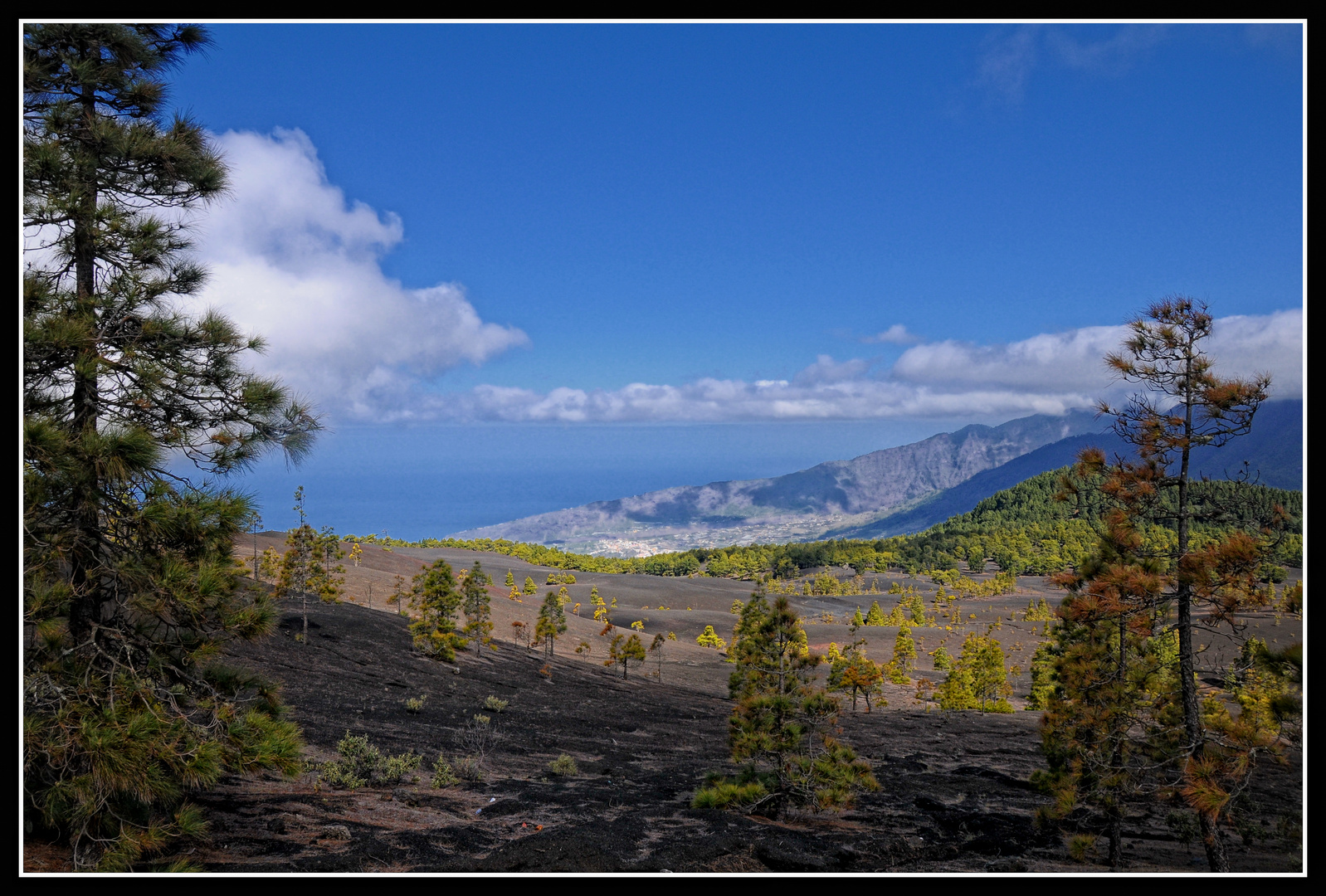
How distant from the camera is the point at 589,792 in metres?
14.2

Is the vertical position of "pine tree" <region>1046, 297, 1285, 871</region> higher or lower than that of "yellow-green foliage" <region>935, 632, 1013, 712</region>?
higher

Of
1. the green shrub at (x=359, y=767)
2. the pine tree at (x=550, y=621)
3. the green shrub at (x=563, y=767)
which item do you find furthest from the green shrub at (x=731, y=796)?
the pine tree at (x=550, y=621)

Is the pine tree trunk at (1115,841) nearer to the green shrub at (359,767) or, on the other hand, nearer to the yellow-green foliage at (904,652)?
the green shrub at (359,767)

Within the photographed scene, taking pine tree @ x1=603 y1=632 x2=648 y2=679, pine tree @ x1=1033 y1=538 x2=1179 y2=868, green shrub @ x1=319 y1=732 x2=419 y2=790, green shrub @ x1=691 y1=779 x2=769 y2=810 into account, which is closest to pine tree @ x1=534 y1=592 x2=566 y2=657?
pine tree @ x1=603 y1=632 x2=648 y2=679

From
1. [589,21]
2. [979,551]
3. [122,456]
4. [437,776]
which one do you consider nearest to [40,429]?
[122,456]

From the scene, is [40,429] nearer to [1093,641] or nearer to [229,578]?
[229,578]

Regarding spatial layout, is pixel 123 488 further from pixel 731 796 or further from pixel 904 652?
pixel 904 652

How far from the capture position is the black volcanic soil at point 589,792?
8648mm

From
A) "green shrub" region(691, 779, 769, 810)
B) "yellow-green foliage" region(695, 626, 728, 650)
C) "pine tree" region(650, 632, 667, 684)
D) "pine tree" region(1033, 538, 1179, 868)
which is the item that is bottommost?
"yellow-green foliage" region(695, 626, 728, 650)

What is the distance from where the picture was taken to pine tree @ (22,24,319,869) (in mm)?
5738

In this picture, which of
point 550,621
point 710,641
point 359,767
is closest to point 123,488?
point 359,767

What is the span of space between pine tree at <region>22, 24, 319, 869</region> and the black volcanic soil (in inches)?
59.4

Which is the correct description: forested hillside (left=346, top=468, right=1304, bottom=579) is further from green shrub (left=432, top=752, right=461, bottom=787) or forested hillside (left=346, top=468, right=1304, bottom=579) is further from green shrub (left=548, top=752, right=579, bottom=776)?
green shrub (left=432, top=752, right=461, bottom=787)

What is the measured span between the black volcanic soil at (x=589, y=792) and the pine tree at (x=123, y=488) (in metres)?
Result: 1.51
